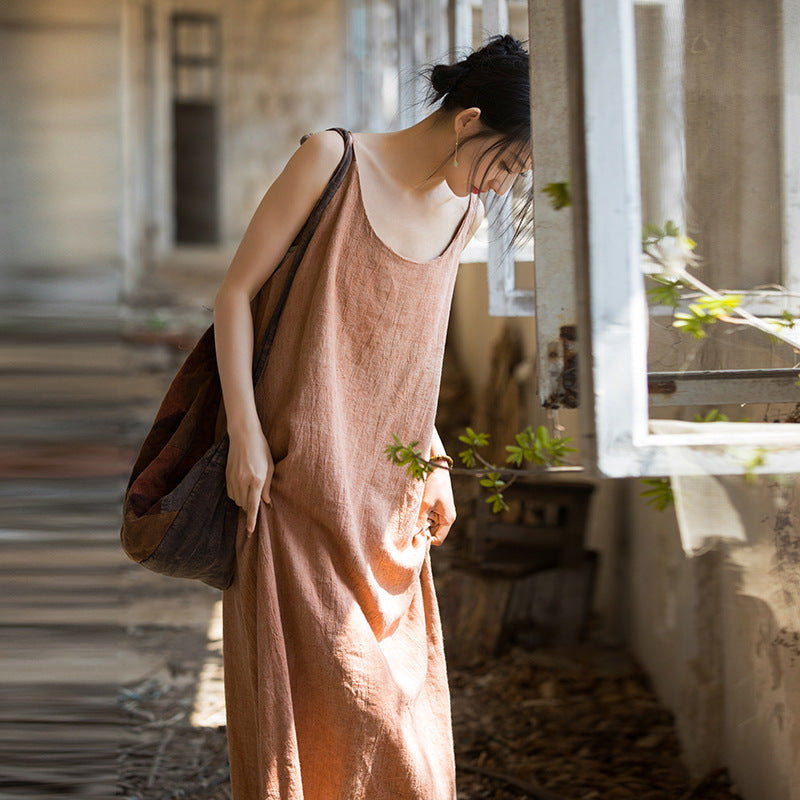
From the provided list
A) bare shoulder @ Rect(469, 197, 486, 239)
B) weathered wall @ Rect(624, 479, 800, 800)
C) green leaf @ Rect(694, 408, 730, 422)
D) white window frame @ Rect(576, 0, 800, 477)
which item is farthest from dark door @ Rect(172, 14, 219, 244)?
white window frame @ Rect(576, 0, 800, 477)

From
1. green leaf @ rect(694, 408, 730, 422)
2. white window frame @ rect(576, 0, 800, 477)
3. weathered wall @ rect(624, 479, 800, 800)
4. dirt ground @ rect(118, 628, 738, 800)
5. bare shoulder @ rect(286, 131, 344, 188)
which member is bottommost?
dirt ground @ rect(118, 628, 738, 800)

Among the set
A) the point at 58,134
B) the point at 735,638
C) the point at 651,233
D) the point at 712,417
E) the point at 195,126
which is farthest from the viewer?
the point at 195,126

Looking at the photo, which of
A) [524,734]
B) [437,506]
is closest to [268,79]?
[524,734]

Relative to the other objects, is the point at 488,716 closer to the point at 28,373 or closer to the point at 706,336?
the point at 706,336

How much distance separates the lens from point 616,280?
3.41ft

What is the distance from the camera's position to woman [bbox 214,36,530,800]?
54.2 inches

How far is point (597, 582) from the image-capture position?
330 centimetres

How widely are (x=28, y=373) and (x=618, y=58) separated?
769 mm

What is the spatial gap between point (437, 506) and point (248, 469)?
1.46 ft

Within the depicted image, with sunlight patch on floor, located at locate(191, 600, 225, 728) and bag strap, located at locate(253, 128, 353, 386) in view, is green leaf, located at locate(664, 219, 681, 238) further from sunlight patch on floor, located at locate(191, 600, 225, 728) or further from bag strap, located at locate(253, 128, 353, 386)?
sunlight patch on floor, located at locate(191, 600, 225, 728)

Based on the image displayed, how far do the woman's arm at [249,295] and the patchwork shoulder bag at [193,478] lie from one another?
0.07 feet

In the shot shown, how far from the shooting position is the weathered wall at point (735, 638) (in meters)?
1.74

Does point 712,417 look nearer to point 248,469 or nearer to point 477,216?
point 477,216

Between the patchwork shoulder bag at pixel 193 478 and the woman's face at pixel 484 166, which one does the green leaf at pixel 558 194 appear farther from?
the patchwork shoulder bag at pixel 193 478
